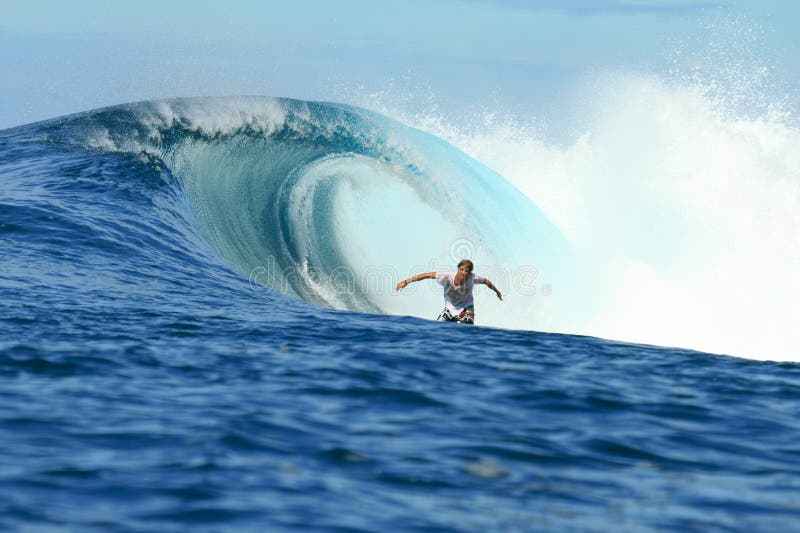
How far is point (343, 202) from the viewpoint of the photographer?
19.3 meters

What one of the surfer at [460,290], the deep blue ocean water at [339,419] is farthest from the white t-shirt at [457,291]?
the deep blue ocean water at [339,419]

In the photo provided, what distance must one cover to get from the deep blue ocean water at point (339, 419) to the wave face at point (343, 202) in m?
5.00

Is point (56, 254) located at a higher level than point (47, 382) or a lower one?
higher

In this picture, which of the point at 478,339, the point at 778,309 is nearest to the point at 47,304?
the point at 478,339

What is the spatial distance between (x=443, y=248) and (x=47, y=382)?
12.8m

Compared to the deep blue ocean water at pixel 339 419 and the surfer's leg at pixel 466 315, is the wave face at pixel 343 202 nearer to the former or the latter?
the surfer's leg at pixel 466 315

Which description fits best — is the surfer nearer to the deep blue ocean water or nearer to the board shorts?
the board shorts

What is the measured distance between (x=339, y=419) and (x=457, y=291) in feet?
21.6

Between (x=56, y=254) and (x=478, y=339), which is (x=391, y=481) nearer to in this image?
(x=478, y=339)

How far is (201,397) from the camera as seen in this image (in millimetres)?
6742

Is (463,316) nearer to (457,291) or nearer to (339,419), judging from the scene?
(457,291)

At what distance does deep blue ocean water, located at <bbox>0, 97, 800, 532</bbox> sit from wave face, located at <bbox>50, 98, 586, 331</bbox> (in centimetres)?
500

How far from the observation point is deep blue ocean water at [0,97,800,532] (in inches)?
191

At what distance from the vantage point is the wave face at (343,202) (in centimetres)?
1792
